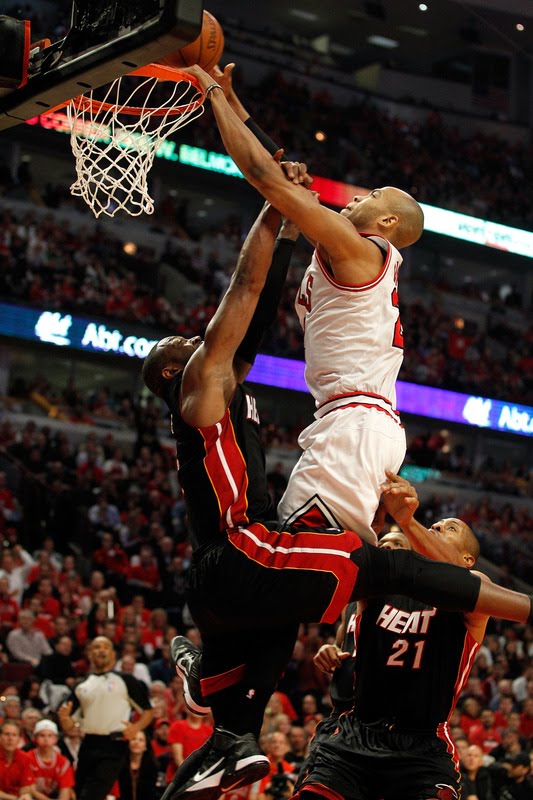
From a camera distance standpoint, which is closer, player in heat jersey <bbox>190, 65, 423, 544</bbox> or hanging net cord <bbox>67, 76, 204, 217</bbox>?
player in heat jersey <bbox>190, 65, 423, 544</bbox>

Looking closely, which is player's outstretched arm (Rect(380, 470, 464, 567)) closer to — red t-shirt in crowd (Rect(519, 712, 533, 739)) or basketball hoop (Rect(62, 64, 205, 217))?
basketball hoop (Rect(62, 64, 205, 217))

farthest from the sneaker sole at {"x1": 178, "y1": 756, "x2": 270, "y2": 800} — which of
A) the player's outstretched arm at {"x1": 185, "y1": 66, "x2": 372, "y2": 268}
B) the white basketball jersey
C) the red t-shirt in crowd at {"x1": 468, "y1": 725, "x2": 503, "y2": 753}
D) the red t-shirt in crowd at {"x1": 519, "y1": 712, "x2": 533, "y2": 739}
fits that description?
the red t-shirt in crowd at {"x1": 519, "y1": 712, "x2": 533, "y2": 739}

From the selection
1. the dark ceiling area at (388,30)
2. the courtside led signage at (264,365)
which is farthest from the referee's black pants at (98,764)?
the dark ceiling area at (388,30)

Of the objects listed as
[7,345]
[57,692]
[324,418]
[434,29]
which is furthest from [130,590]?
[434,29]

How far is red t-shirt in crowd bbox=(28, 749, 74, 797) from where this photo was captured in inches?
362

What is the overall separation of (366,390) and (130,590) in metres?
10.8

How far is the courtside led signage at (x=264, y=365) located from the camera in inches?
787

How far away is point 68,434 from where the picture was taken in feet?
65.7

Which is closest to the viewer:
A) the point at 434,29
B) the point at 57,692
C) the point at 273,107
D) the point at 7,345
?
the point at 57,692

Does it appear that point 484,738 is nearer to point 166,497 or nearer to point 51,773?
point 51,773

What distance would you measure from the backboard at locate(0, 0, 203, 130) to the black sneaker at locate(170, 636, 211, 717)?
8.67 feet

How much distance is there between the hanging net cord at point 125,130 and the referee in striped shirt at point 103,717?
197 inches

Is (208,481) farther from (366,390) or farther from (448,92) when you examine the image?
(448,92)

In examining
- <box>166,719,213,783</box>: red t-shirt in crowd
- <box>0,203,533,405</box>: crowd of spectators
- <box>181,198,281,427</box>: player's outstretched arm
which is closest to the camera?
<box>181,198,281,427</box>: player's outstretched arm
